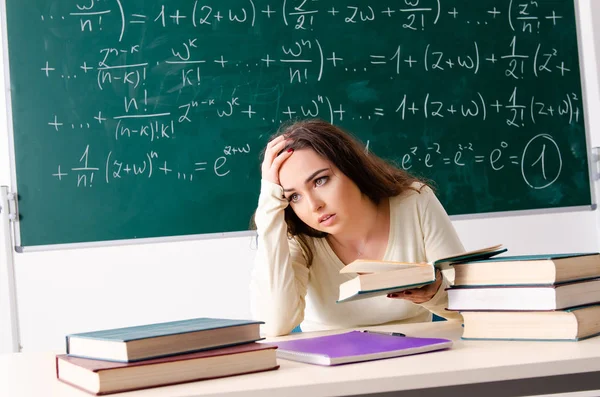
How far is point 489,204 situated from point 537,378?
2268 mm

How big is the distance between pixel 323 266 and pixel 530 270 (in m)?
0.85

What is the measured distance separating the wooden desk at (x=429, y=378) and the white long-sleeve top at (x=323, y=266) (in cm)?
71

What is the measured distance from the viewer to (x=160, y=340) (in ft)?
3.29

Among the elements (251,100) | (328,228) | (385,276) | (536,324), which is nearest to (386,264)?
(385,276)

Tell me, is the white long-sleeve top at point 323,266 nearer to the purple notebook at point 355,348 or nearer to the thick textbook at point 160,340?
the purple notebook at point 355,348

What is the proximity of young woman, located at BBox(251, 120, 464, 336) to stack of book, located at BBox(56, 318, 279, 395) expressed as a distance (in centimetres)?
63

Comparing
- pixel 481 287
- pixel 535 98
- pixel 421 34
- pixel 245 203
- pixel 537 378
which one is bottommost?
pixel 537 378

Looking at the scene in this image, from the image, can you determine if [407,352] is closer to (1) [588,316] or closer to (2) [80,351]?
(1) [588,316]

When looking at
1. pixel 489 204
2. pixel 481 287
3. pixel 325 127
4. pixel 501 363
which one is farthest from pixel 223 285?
pixel 501 363

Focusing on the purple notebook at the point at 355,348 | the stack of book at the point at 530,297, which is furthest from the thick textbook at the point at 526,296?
the purple notebook at the point at 355,348

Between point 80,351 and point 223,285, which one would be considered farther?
point 223,285

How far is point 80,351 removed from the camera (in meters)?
1.11

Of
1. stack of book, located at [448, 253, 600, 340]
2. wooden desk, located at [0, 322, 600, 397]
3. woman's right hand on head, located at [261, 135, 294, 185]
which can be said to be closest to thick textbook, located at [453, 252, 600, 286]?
stack of book, located at [448, 253, 600, 340]

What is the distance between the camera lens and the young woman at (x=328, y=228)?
181 cm
